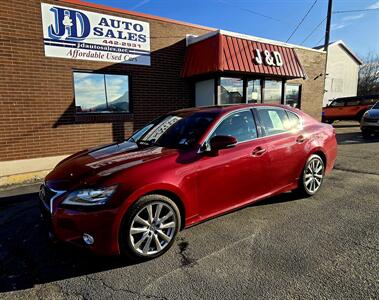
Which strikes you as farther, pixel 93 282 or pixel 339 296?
pixel 93 282

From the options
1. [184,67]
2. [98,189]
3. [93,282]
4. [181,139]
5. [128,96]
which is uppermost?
[184,67]

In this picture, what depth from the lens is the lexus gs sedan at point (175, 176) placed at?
2832 millimetres

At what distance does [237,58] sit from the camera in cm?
819

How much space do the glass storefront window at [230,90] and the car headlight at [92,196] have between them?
21.8 ft

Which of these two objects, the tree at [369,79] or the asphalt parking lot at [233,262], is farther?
the tree at [369,79]

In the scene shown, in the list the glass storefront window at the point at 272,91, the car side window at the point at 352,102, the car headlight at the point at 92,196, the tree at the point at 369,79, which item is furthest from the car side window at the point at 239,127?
the tree at the point at 369,79

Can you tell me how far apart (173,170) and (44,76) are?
5.37m

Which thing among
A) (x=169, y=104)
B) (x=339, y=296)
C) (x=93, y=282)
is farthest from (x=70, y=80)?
(x=339, y=296)

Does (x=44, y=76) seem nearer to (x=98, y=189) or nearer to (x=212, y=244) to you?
(x=98, y=189)

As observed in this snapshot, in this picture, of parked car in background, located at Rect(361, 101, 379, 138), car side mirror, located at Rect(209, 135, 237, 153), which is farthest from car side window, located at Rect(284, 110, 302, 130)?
parked car in background, located at Rect(361, 101, 379, 138)

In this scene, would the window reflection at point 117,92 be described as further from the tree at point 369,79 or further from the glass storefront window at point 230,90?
the tree at point 369,79

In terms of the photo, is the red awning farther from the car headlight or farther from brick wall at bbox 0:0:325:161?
the car headlight

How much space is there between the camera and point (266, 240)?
11.2 ft

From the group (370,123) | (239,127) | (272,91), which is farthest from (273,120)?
(370,123)
